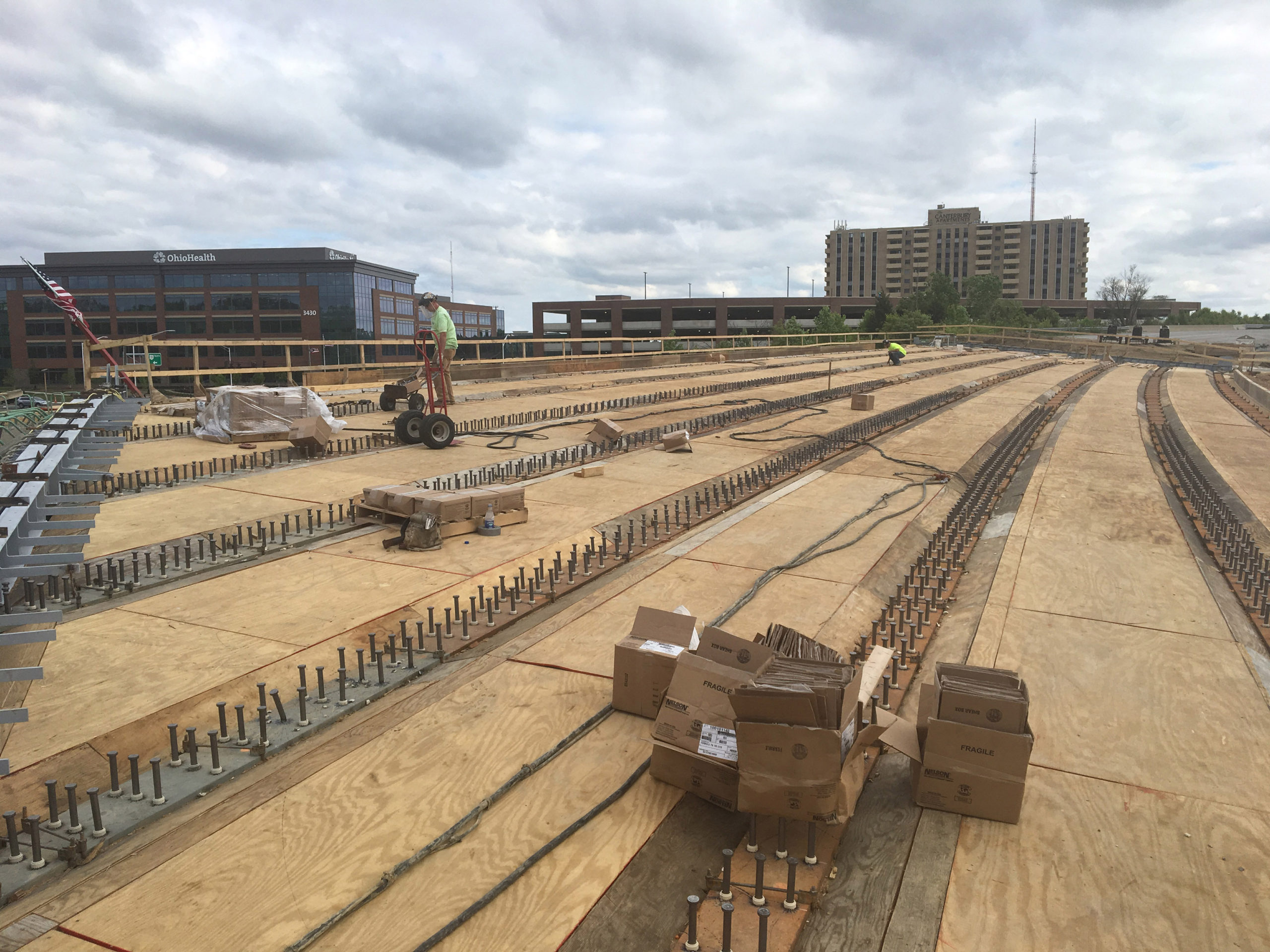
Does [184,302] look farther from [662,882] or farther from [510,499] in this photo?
[662,882]

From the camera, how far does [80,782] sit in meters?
4.40

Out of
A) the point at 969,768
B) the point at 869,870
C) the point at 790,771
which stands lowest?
the point at 869,870

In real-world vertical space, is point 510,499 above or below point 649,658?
above

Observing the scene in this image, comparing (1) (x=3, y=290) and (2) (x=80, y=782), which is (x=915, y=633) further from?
(1) (x=3, y=290)

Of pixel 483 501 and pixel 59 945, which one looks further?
pixel 483 501

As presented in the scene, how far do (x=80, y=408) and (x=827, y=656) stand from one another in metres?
8.36

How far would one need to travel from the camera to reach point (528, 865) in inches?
145

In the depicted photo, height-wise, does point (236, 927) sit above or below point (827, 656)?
below

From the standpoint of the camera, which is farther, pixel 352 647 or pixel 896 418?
pixel 896 418

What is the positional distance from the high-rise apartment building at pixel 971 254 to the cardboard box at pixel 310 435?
16619 cm

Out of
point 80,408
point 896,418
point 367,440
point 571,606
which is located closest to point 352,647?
point 571,606

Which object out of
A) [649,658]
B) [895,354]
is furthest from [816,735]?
[895,354]

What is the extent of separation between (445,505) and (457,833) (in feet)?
17.2

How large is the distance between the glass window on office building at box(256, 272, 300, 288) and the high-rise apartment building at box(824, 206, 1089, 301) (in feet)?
391
